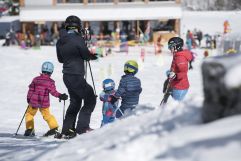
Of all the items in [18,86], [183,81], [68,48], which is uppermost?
[68,48]

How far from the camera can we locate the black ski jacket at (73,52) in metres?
7.07

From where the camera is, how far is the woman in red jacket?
27.9ft

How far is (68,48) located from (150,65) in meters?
17.1

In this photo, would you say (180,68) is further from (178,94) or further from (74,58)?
(74,58)

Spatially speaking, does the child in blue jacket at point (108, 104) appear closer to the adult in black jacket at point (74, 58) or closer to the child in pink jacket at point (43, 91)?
the child in pink jacket at point (43, 91)

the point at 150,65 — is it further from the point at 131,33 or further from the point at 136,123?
the point at 136,123

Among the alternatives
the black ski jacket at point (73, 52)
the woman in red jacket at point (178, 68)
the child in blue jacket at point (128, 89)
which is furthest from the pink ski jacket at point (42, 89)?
the woman in red jacket at point (178, 68)

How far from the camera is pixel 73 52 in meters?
7.09

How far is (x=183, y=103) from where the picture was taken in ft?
13.9

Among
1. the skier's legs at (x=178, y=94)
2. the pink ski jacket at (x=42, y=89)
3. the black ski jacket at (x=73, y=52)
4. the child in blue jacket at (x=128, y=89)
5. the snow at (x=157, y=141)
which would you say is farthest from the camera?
the skier's legs at (x=178, y=94)

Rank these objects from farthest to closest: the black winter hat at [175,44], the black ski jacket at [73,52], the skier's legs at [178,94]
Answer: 1. the skier's legs at [178,94]
2. the black winter hat at [175,44]
3. the black ski jacket at [73,52]

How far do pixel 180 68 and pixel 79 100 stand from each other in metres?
2.04

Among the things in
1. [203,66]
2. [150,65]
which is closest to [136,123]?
[203,66]

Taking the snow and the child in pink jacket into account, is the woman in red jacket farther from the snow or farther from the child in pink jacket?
the snow
